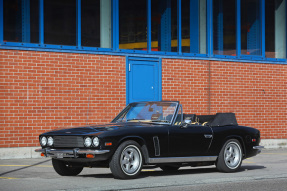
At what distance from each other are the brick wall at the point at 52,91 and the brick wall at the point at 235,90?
1.99 meters

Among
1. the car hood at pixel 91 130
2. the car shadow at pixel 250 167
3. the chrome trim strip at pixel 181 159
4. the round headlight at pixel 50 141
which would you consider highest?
the car hood at pixel 91 130

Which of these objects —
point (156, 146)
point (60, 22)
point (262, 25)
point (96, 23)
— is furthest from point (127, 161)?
point (262, 25)

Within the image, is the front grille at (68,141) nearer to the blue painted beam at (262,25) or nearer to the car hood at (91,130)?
the car hood at (91,130)

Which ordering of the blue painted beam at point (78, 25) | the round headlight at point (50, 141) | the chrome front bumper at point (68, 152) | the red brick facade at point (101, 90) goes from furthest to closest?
1. the blue painted beam at point (78, 25)
2. the red brick facade at point (101, 90)
3. the round headlight at point (50, 141)
4. the chrome front bumper at point (68, 152)

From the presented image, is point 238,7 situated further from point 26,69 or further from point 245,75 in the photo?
point 26,69

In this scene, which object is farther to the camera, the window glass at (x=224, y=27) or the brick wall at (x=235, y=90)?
the window glass at (x=224, y=27)

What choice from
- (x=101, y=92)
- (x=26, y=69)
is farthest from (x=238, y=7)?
(x=26, y=69)

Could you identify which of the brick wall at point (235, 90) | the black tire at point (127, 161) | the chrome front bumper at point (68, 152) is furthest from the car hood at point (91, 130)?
the brick wall at point (235, 90)

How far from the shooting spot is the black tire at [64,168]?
9.49m

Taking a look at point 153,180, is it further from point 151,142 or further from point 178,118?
point 178,118

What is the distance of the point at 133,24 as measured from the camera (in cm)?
1653

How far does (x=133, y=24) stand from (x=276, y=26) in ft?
19.8

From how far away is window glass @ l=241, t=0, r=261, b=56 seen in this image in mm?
19062

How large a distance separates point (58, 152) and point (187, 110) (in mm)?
9061
